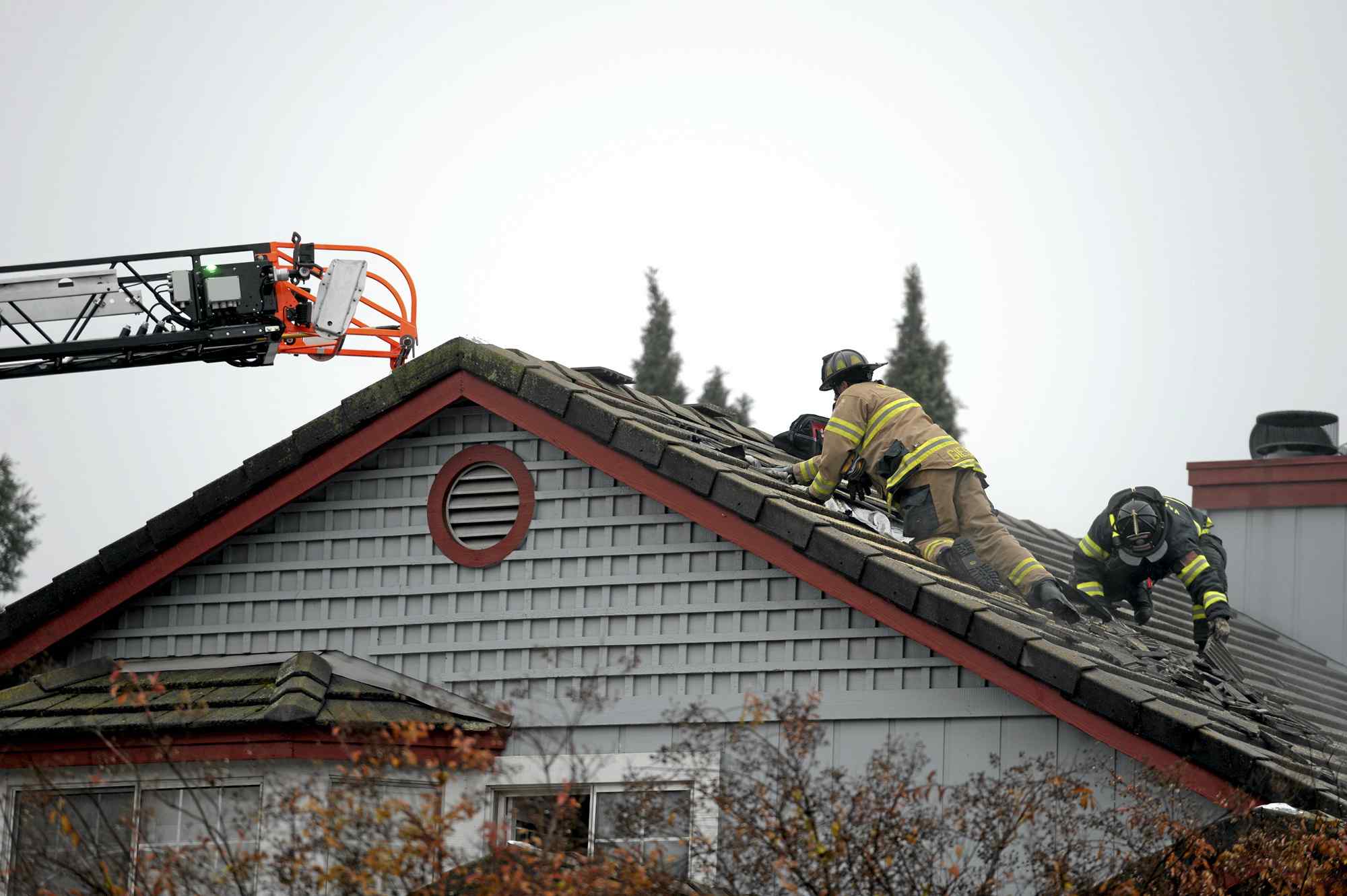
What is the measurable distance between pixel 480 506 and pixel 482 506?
0.5 inches

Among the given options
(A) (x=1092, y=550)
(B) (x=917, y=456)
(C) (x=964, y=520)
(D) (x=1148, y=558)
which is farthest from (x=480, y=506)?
(D) (x=1148, y=558)

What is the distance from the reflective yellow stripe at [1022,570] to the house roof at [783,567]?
21.8 inches

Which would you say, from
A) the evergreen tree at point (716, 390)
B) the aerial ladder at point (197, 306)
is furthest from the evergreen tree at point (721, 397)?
the aerial ladder at point (197, 306)

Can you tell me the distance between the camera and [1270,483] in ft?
57.0

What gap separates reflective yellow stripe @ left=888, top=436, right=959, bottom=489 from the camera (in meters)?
11.2

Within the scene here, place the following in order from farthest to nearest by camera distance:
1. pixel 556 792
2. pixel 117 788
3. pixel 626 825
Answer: pixel 117 788, pixel 556 792, pixel 626 825

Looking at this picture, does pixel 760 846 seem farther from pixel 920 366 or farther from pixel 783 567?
pixel 920 366

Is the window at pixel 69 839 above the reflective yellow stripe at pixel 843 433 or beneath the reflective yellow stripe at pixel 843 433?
beneath

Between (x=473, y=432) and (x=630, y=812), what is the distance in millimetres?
4231

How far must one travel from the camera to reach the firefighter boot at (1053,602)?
10.8 metres

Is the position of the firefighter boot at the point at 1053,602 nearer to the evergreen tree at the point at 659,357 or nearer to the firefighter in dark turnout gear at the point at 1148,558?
the firefighter in dark turnout gear at the point at 1148,558

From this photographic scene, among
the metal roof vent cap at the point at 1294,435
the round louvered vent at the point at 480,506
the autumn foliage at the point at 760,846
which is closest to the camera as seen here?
the autumn foliage at the point at 760,846

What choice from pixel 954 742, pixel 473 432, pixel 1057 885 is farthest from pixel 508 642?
pixel 1057 885

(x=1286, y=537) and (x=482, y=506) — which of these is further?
(x=1286, y=537)
